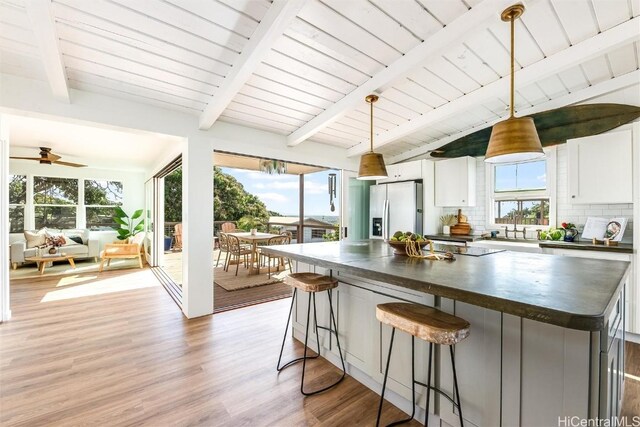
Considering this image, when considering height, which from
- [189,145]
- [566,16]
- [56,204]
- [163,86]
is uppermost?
[566,16]

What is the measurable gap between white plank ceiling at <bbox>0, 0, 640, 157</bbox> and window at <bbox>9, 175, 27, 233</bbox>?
212 inches

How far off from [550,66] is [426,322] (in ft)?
8.73

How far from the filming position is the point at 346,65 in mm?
2443

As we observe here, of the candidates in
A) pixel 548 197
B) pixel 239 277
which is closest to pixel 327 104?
pixel 548 197

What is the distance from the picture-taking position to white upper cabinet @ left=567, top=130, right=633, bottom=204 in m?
2.88

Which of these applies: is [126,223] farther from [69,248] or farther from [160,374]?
[160,374]

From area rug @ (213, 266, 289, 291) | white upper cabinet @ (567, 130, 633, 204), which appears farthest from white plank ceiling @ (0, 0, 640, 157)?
area rug @ (213, 266, 289, 291)

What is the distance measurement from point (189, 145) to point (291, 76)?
1.54 metres

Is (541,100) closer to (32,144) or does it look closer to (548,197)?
(548,197)

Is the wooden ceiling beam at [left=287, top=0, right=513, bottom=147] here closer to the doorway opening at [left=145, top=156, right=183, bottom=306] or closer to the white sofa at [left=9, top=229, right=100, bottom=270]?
the doorway opening at [left=145, top=156, right=183, bottom=306]

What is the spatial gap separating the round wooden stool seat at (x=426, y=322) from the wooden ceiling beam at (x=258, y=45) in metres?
1.81

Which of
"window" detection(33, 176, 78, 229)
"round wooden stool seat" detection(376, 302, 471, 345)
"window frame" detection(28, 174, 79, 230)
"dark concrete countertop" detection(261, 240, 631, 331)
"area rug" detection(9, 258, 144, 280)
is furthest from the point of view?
"window" detection(33, 176, 78, 229)

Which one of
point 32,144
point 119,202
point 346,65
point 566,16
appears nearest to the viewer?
point 566,16

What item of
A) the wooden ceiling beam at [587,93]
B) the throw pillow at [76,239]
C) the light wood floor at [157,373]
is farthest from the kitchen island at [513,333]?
the throw pillow at [76,239]
